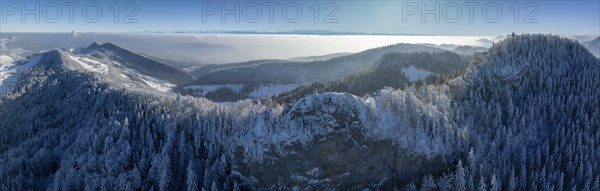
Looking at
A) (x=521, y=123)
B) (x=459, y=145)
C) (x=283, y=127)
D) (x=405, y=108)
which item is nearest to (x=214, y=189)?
(x=283, y=127)

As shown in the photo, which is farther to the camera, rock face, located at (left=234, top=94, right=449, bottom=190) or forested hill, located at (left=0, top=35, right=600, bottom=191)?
forested hill, located at (left=0, top=35, right=600, bottom=191)

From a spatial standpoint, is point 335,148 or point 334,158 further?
point 334,158

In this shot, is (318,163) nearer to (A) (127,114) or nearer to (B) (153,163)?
(B) (153,163)

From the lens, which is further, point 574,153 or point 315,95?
point 574,153

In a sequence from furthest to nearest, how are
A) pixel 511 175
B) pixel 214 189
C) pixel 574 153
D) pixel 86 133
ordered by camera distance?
pixel 86 133 → pixel 574 153 → pixel 511 175 → pixel 214 189

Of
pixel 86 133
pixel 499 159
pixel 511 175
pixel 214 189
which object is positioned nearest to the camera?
pixel 214 189

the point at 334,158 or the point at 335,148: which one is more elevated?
the point at 335,148

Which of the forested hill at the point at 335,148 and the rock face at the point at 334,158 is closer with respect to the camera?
the rock face at the point at 334,158

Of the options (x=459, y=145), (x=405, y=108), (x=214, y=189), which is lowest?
(x=214, y=189)
